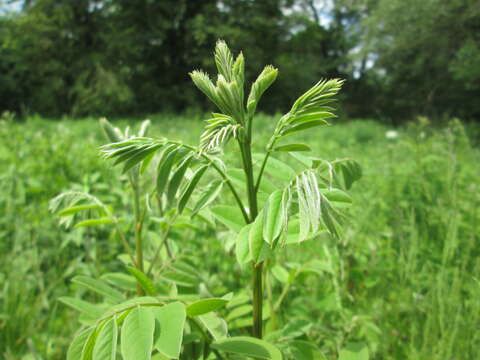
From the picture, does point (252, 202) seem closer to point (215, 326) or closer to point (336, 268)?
point (215, 326)

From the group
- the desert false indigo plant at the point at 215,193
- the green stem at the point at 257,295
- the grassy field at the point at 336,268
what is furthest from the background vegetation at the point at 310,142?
the desert false indigo plant at the point at 215,193

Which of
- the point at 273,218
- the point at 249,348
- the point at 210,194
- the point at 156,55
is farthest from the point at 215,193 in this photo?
the point at 156,55

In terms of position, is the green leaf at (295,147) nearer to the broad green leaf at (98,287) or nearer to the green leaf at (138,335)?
the green leaf at (138,335)

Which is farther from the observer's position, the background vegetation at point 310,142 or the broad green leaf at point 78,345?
the background vegetation at point 310,142

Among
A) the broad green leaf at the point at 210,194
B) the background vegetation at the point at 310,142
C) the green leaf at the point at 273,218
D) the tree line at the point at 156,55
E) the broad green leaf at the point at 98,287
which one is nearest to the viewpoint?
the green leaf at the point at 273,218

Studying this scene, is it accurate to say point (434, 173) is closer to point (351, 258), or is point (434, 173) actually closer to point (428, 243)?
point (428, 243)

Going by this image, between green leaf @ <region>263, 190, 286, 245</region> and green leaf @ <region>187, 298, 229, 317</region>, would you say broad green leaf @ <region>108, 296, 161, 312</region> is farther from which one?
green leaf @ <region>263, 190, 286, 245</region>

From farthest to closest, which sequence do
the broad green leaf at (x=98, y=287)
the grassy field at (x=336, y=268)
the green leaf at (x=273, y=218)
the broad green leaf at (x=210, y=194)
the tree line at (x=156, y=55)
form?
the tree line at (x=156, y=55), the grassy field at (x=336, y=268), the broad green leaf at (x=98, y=287), the broad green leaf at (x=210, y=194), the green leaf at (x=273, y=218)

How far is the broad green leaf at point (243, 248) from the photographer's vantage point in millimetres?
474

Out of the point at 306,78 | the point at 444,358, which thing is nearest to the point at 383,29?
the point at 306,78

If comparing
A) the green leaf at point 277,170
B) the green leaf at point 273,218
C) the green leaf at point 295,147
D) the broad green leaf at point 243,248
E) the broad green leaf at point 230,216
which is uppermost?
the green leaf at point 295,147

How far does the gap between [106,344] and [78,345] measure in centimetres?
6

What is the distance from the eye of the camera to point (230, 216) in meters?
0.62

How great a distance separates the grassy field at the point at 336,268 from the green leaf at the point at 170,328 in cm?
25
